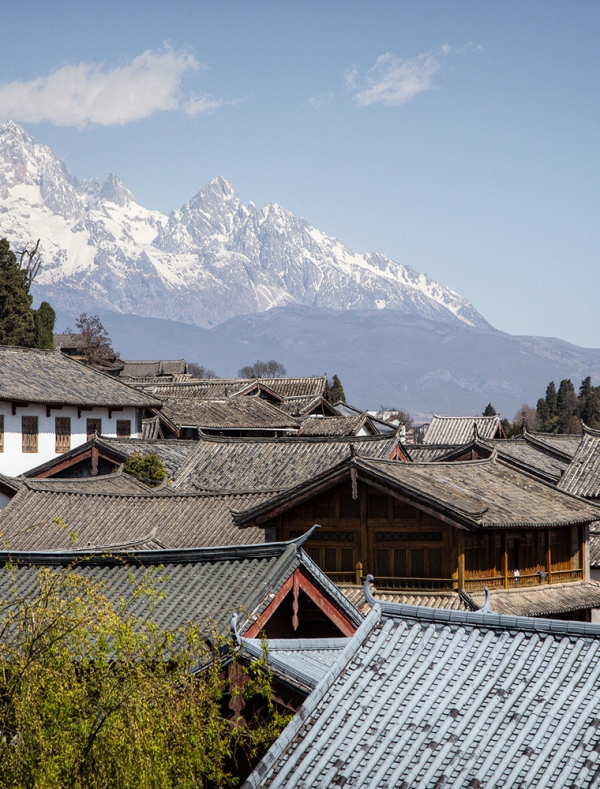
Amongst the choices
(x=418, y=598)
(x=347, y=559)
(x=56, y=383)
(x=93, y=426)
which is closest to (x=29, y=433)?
(x=56, y=383)

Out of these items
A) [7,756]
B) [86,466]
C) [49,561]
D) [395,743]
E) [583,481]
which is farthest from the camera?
[86,466]

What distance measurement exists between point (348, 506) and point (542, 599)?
647 cm

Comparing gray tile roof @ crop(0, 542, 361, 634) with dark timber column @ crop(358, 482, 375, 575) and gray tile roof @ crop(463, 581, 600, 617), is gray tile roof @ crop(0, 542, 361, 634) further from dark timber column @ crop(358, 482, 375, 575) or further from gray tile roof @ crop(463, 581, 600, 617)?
gray tile roof @ crop(463, 581, 600, 617)

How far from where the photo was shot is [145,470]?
1761 inches

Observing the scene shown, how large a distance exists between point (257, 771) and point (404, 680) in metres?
2.15

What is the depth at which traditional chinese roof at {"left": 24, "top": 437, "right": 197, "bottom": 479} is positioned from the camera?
4600 centimetres

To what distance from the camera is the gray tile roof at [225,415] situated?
2270 inches

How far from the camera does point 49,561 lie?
20.2m

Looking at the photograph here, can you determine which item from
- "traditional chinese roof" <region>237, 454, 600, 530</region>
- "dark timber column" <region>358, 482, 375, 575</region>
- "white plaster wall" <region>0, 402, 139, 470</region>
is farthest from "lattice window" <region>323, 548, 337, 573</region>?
"white plaster wall" <region>0, 402, 139, 470</region>

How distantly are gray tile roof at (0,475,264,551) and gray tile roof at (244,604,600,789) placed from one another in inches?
770

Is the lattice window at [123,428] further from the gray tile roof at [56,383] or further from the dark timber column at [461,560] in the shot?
the dark timber column at [461,560]

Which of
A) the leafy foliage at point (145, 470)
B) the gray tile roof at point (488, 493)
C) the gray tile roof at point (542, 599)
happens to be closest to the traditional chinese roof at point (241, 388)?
the leafy foliage at point (145, 470)

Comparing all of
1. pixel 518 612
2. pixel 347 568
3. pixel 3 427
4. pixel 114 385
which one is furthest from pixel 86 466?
pixel 518 612

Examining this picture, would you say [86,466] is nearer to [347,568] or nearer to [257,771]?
[347,568]
